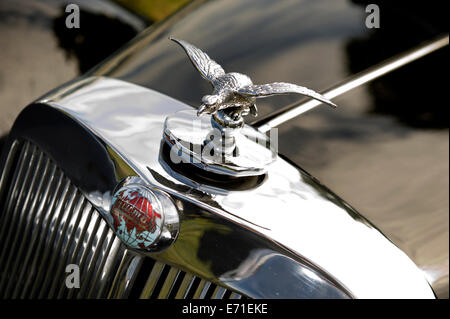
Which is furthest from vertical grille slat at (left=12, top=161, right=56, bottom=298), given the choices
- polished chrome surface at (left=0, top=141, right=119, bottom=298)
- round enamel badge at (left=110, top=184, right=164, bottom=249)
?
round enamel badge at (left=110, top=184, right=164, bottom=249)

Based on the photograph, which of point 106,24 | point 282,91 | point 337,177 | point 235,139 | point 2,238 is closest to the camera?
point 282,91

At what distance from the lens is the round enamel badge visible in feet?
3.80

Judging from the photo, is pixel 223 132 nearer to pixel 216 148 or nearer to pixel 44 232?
pixel 216 148

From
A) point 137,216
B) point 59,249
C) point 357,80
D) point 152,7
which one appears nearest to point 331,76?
point 357,80

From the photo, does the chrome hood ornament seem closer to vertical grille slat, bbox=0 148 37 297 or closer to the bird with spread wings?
the bird with spread wings

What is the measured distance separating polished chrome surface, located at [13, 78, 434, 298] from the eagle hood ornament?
17cm

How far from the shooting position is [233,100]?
1.15 metres

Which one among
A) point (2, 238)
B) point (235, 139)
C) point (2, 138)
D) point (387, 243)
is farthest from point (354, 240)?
point (2, 138)

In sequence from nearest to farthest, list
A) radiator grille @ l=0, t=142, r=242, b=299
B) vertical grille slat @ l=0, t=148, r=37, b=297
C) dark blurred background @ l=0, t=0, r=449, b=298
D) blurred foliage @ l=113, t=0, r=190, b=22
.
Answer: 1. radiator grille @ l=0, t=142, r=242, b=299
2. dark blurred background @ l=0, t=0, r=449, b=298
3. vertical grille slat @ l=0, t=148, r=37, b=297
4. blurred foliage @ l=113, t=0, r=190, b=22

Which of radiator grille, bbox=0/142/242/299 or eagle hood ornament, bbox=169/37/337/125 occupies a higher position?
eagle hood ornament, bbox=169/37/337/125

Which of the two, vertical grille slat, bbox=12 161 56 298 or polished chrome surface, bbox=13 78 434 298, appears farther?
vertical grille slat, bbox=12 161 56 298

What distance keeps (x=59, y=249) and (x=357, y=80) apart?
0.86 metres

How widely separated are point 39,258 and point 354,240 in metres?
0.80
